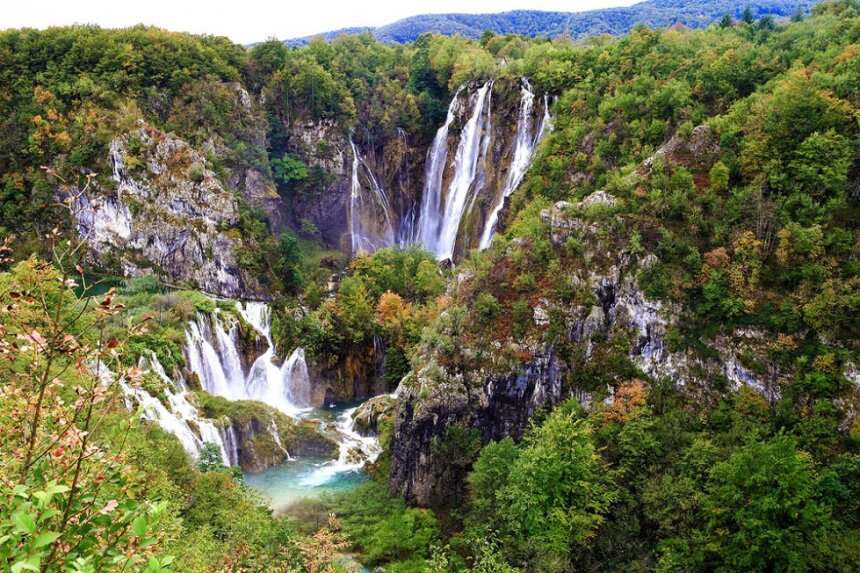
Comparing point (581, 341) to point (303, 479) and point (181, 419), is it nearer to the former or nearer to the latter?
point (303, 479)

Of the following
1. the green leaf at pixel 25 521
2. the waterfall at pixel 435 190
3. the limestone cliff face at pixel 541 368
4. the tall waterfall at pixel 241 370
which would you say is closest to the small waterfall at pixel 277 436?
the tall waterfall at pixel 241 370

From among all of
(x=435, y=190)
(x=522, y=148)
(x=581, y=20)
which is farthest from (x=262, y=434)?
(x=581, y=20)

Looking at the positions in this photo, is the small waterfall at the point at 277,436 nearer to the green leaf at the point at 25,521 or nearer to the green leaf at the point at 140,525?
the green leaf at the point at 140,525

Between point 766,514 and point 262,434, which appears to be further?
point 262,434

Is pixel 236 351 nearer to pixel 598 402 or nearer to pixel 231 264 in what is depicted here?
pixel 231 264

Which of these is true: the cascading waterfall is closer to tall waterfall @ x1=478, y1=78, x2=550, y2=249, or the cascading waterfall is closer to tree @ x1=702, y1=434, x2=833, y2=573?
tall waterfall @ x1=478, y1=78, x2=550, y2=249

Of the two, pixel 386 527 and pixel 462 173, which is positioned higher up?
pixel 462 173
